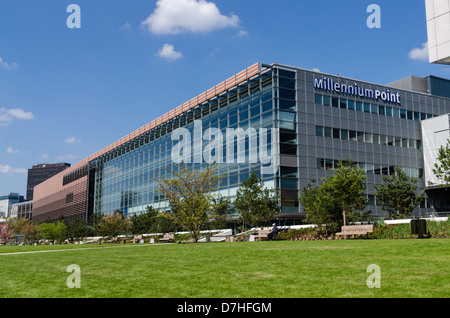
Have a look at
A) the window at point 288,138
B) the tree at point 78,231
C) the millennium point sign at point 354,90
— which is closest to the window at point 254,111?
the window at point 288,138

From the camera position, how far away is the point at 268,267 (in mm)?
10719

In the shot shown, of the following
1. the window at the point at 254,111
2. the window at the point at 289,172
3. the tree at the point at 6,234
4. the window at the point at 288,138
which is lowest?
the tree at the point at 6,234

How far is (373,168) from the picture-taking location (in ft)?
195

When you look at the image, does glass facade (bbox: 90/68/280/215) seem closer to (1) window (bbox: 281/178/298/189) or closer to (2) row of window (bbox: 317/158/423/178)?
(1) window (bbox: 281/178/298/189)

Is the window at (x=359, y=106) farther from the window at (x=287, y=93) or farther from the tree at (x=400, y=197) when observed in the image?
the tree at (x=400, y=197)

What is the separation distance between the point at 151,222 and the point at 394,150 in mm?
35227

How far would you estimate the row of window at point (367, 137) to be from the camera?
56.2 meters

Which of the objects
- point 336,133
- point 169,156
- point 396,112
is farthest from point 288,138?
point 169,156

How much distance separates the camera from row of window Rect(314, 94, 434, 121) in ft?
185

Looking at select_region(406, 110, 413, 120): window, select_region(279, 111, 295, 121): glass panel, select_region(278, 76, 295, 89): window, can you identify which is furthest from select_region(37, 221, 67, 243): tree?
select_region(406, 110, 413, 120): window

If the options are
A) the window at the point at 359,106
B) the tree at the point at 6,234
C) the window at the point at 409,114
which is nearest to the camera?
the window at the point at 359,106

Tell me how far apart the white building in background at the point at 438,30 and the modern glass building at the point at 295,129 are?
2604cm

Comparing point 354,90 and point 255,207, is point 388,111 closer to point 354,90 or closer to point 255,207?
point 354,90
